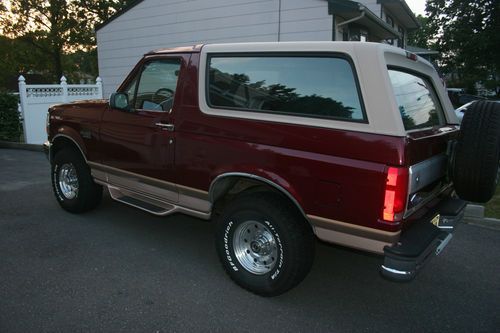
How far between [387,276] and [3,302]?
286 cm

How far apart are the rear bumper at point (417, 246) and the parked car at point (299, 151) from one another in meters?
0.01

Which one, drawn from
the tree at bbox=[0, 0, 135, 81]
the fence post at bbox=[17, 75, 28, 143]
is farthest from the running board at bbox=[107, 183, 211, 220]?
the tree at bbox=[0, 0, 135, 81]

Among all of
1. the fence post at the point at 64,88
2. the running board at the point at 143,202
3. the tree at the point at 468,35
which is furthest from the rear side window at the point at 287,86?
the tree at the point at 468,35

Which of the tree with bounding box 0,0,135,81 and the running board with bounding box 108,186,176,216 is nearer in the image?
the running board with bounding box 108,186,176,216

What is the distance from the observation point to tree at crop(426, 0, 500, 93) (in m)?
25.1

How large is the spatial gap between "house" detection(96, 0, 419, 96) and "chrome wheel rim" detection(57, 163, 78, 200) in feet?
23.6

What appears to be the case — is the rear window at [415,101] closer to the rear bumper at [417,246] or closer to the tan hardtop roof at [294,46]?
the tan hardtop roof at [294,46]

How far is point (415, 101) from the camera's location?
342cm

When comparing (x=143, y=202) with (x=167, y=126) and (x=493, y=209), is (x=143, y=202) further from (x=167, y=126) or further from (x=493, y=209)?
(x=493, y=209)

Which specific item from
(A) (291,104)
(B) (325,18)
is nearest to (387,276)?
(A) (291,104)

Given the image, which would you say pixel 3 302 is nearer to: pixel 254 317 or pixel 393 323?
pixel 254 317

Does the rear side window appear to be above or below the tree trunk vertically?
below

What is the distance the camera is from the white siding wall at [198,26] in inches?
412

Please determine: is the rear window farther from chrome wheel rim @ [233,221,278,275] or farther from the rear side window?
chrome wheel rim @ [233,221,278,275]
